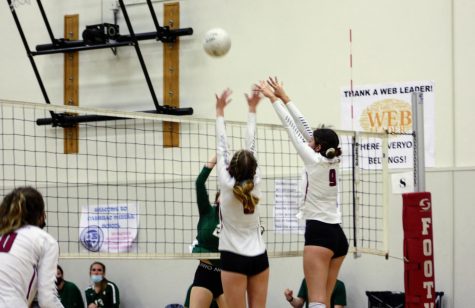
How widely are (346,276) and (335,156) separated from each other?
3.66 m

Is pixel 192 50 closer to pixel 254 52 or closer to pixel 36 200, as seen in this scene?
pixel 254 52

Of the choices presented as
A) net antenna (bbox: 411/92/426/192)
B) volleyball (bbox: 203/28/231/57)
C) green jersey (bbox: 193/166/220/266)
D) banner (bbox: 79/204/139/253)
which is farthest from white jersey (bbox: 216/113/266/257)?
banner (bbox: 79/204/139/253)

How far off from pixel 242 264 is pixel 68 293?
17.4 ft

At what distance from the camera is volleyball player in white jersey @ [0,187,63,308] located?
4621 millimetres

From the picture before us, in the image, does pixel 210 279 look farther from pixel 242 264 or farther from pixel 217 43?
pixel 217 43

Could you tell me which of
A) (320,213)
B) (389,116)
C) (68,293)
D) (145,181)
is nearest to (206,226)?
(320,213)

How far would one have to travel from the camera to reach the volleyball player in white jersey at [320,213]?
20.8 ft

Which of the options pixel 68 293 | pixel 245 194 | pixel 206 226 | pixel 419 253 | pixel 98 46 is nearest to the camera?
pixel 245 194

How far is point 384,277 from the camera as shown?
959 centimetres

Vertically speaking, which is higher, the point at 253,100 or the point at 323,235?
the point at 253,100

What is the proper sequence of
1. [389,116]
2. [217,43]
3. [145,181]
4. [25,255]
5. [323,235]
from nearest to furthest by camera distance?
[25,255]
[323,235]
[217,43]
[389,116]
[145,181]

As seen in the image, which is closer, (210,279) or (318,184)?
(318,184)

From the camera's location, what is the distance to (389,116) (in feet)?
32.1

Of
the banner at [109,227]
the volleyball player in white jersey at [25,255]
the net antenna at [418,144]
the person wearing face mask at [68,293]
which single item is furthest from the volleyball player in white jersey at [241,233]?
the person wearing face mask at [68,293]
